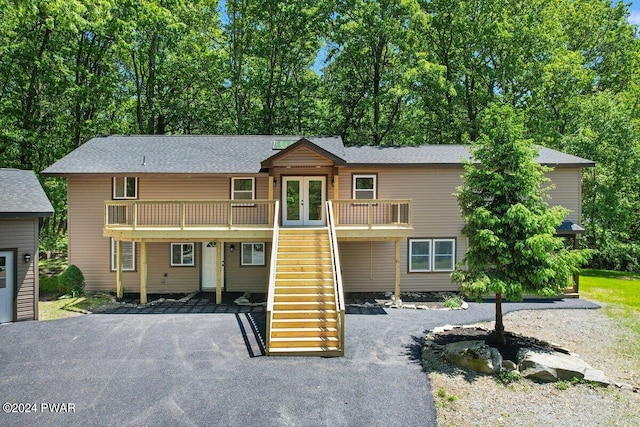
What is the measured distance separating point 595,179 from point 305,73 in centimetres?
2005

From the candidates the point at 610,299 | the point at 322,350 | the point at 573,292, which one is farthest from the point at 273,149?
the point at 610,299

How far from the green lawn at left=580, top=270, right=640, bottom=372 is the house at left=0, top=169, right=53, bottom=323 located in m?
16.1

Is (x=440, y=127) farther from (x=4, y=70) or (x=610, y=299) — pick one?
(x=4, y=70)

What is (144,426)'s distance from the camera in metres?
6.37

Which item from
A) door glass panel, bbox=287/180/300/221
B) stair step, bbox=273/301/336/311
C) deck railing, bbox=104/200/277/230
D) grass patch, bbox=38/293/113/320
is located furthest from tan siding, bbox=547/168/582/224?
grass patch, bbox=38/293/113/320

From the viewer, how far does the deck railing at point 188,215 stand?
1384 centimetres

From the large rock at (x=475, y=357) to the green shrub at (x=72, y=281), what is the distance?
1351cm

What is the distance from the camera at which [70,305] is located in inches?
535

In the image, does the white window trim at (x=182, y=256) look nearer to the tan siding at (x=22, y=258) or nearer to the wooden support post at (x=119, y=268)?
the wooden support post at (x=119, y=268)

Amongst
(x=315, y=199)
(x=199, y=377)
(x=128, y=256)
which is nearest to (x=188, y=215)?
(x=128, y=256)

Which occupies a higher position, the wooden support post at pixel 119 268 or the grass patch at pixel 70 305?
the wooden support post at pixel 119 268

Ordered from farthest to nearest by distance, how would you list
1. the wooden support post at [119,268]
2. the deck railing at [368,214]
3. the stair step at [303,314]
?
the wooden support post at [119,268]
the deck railing at [368,214]
the stair step at [303,314]

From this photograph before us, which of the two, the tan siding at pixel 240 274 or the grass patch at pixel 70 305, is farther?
the tan siding at pixel 240 274

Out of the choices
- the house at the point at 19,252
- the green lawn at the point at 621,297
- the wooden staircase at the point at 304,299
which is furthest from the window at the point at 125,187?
the green lawn at the point at 621,297
